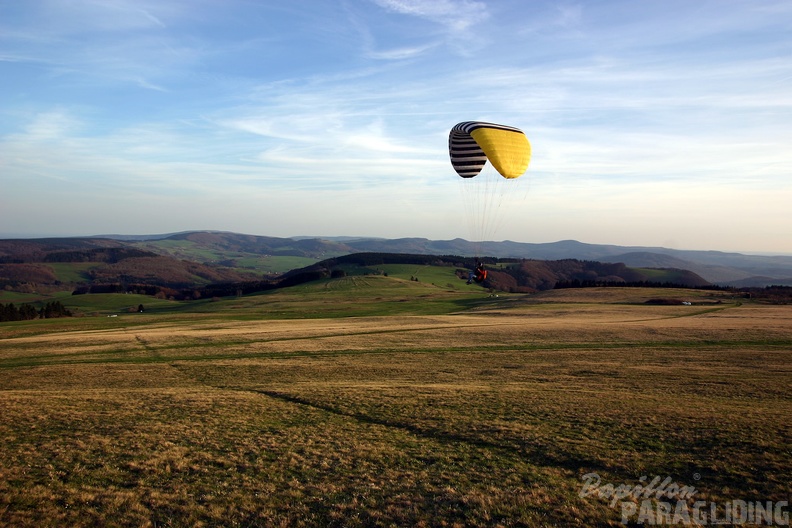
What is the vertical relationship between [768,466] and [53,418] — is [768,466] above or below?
above

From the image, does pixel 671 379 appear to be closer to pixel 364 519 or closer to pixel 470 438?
pixel 470 438

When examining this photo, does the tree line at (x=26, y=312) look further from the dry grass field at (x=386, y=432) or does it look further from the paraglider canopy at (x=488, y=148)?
the paraglider canopy at (x=488, y=148)

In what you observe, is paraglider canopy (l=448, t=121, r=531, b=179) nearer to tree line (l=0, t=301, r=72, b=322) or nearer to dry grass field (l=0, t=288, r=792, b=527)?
dry grass field (l=0, t=288, r=792, b=527)

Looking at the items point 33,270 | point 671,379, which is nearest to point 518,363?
point 671,379

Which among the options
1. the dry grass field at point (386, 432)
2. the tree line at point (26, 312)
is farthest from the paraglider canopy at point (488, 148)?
the tree line at point (26, 312)

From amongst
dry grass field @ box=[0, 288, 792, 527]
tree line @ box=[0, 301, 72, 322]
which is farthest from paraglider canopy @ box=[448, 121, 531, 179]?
tree line @ box=[0, 301, 72, 322]

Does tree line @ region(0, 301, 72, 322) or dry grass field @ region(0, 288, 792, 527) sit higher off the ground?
dry grass field @ region(0, 288, 792, 527)
